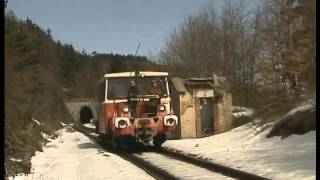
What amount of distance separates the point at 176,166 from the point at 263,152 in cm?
297

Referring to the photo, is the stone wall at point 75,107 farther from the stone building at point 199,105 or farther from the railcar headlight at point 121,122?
the railcar headlight at point 121,122

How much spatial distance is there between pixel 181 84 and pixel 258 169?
16745mm

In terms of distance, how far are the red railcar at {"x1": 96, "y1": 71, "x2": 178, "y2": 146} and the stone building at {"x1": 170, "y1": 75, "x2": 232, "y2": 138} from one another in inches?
252

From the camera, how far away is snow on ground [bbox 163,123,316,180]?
1385 centimetres

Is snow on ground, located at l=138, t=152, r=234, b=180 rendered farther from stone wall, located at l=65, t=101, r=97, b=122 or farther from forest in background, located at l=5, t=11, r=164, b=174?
stone wall, located at l=65, t=101, r=97, b=122

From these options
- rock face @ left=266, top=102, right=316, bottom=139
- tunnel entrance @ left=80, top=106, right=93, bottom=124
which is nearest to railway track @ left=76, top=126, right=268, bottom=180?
rock face @ left=266, top=102, right=316, bottom=139

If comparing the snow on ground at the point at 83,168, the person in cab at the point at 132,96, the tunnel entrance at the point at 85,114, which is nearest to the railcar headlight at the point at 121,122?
the person in cab at the point at 132,96

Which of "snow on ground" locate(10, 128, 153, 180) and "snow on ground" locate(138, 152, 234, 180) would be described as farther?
"snow on ground" locate(10, 128, 153, 180)

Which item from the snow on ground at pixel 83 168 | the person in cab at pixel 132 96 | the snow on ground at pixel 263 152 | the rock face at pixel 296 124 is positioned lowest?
the snow on ground at pixel 83 168

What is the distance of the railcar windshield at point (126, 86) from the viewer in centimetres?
2333

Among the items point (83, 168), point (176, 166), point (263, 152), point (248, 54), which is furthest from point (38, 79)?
point (176, 166)

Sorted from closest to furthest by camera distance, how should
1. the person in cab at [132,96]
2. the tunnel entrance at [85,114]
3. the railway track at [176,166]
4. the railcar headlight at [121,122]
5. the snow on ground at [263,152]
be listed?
the snow on ground at [263,152] → the railway track at [176,166] → the railcar headlight at [121,122] → the person in cab at [132,96] → the tunnel entrance at [85,114]

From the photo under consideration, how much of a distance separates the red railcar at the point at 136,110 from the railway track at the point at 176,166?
83cm

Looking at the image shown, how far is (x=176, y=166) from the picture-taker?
17.1m
